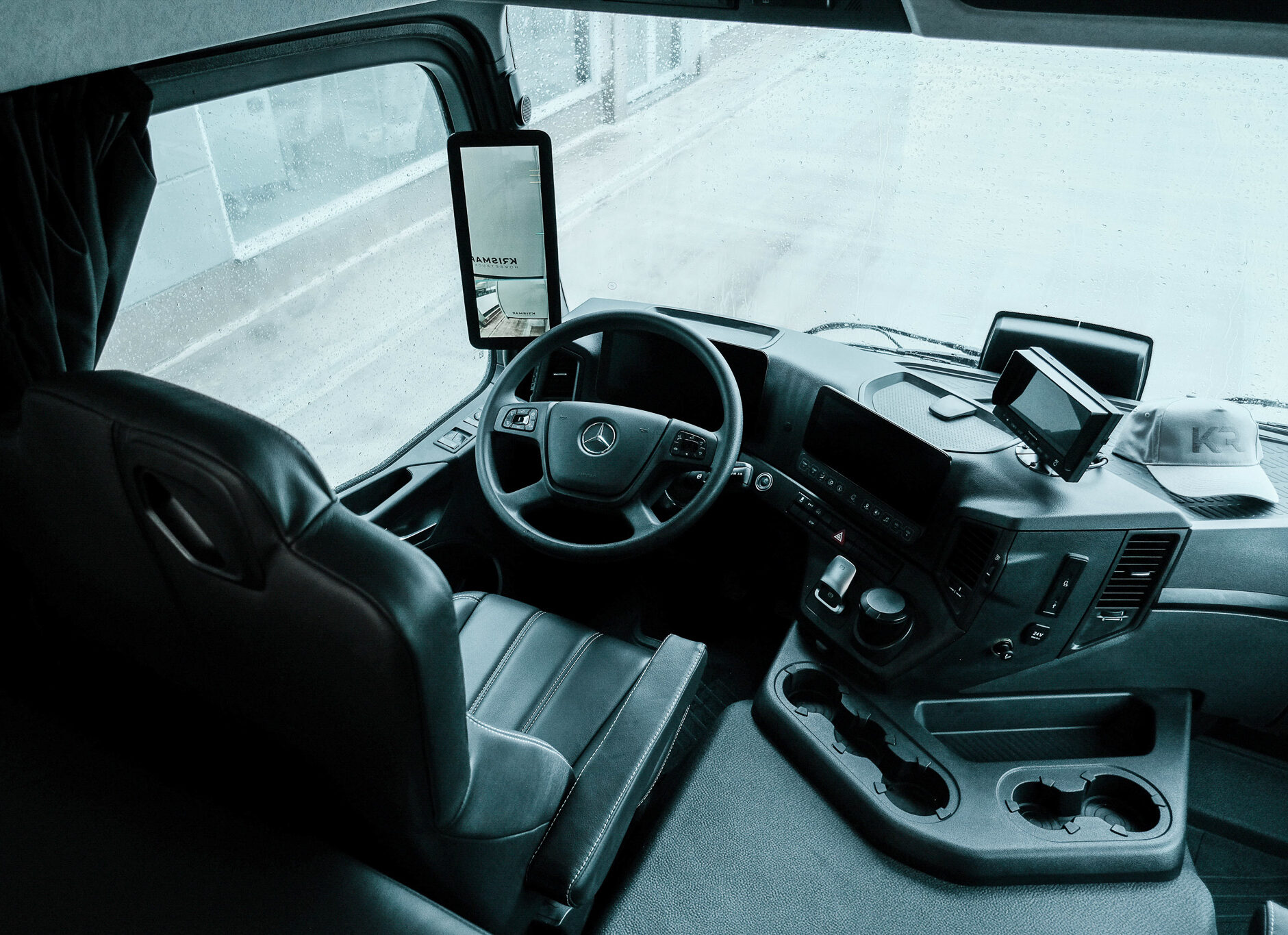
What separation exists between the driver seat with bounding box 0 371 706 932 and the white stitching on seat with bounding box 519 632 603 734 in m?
0.31

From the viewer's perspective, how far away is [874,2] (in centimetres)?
131

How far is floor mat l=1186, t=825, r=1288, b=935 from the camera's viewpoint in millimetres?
1764

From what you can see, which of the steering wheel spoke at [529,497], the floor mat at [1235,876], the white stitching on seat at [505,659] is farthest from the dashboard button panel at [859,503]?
the floor mat at [1235,876]

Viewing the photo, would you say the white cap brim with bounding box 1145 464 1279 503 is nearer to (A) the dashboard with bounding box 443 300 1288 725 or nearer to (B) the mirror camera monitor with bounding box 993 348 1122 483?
(A) the dashboard with bounding box 443 300 1288 725

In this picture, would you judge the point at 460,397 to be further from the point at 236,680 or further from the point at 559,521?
the point at 236,680

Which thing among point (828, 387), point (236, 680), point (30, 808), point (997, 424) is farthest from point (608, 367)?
point (30, 808)

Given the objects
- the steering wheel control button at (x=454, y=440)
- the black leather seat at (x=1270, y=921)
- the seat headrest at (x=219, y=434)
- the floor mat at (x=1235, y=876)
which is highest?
the seat headrest at (x=219, y=434)

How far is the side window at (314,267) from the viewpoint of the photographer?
180 centimetres

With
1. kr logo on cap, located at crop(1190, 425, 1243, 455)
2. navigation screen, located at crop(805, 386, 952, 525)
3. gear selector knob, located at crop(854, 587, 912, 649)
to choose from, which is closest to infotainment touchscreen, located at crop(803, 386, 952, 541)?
navigation screen, located at crop(805, 386, 952, 525)

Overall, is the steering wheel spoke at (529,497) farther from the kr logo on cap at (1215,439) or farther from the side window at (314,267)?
the kr logo on cap at (1215,439)

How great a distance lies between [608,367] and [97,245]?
1.20 metres

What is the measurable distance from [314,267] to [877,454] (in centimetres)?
163

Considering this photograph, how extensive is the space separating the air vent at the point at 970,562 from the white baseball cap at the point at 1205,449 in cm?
40

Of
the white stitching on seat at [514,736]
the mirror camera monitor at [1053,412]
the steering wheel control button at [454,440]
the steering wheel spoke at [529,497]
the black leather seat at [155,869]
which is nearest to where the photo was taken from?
the black leather seat at [155,869]
